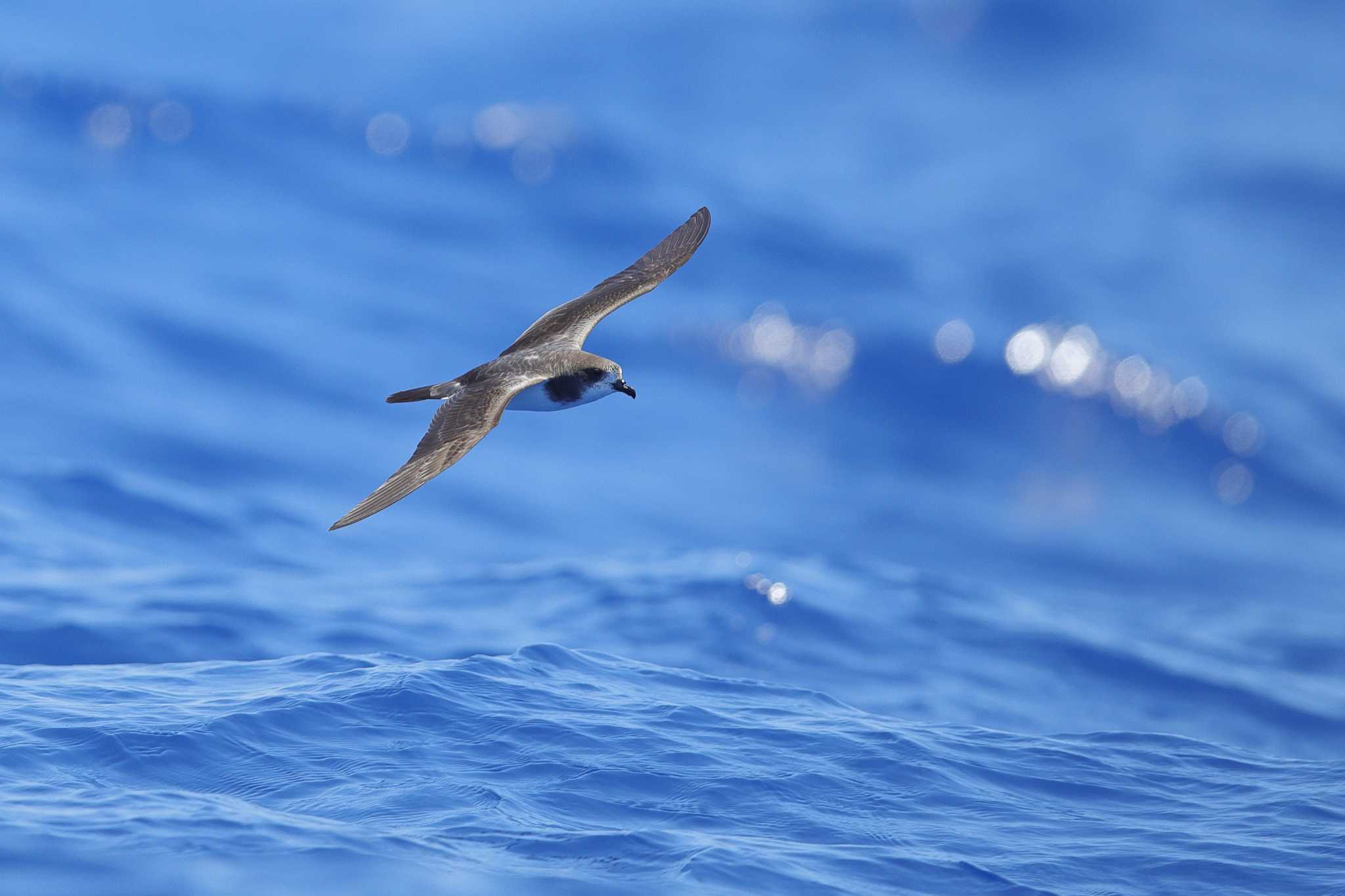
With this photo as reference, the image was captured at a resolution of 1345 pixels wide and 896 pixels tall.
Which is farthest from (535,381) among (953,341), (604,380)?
(953,341)

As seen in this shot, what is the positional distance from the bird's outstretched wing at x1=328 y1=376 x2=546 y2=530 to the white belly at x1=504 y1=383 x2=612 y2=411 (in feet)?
0.44

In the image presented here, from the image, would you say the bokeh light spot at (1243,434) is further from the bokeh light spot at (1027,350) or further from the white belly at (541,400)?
the white belly at (541,400)

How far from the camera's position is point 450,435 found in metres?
8.99

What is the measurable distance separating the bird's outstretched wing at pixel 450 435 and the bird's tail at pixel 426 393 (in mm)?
174

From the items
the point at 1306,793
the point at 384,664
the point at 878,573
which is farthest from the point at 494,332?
the point at 1306,793

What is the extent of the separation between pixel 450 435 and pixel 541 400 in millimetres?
1435

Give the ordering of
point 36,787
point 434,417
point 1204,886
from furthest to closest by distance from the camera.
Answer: point 434,417 → point 1204,886 → point 36,787

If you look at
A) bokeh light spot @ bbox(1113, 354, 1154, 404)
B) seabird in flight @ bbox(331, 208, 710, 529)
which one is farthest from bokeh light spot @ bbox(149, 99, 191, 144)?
bokeh light spot @ bbox(1113, 354, 1154, 404)

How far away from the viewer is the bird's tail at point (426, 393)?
10195mm

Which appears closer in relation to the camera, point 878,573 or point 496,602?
point 496,602

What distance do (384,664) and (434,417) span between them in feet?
8.97

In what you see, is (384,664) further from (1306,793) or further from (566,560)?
(1306,793)

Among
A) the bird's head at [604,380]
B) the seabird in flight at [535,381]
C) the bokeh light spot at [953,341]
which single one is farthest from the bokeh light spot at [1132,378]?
the bird's head at [604,380]

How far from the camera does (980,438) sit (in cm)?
1764
